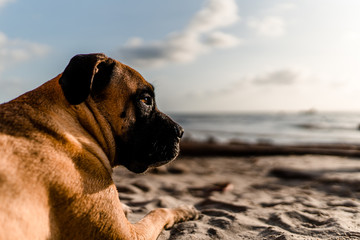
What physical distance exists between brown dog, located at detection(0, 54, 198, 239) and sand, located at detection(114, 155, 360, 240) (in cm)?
75

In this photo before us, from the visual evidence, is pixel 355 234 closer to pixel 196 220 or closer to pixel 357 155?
pixel 196 220

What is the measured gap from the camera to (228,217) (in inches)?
128

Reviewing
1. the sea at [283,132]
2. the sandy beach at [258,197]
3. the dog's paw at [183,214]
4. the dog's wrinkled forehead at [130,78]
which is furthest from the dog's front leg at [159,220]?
the sea at [283,132]

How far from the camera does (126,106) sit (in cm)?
258

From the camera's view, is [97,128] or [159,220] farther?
[159,220]

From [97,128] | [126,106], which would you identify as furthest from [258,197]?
[97,128]

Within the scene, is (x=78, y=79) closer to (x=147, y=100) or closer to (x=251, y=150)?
(x=147, y=100)

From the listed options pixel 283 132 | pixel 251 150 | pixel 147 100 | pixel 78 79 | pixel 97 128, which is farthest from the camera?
pixel 283 132

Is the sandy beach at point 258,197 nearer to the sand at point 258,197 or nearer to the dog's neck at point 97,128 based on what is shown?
the sand at point 258,197

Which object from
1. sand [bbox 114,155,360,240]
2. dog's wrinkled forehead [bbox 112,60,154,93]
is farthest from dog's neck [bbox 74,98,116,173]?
sand [bbox 114,155,360,240]

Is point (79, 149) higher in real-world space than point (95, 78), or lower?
lower

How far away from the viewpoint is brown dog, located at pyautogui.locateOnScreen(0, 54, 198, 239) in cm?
166

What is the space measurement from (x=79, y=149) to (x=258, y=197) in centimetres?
329

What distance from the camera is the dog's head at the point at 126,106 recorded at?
2.22m
